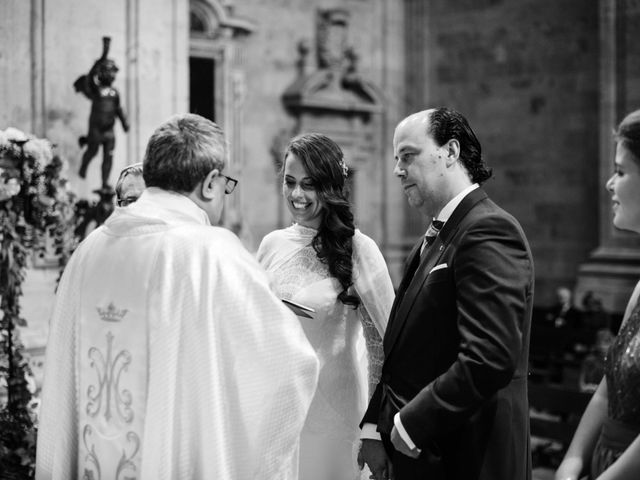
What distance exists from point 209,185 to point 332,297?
0.91 m

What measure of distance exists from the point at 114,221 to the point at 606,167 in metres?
10.9

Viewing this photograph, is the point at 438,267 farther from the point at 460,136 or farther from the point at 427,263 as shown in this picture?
the point at 460,136

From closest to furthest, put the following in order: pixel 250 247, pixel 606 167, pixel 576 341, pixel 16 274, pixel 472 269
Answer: pixel 472 269 → pixel 16 274 → pixel 576 341 → pixel 250 247 → pixel 606 167

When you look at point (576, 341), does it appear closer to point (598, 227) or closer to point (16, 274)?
point (598, 227)

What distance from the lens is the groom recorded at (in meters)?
2.53

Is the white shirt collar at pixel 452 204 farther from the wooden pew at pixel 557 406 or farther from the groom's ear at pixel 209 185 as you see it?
the wooden pew at pixel 557 406

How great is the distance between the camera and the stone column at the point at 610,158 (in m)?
12.3

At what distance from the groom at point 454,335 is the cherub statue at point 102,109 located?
459 centimetres

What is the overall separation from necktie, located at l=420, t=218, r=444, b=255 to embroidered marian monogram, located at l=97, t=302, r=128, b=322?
2.90ft

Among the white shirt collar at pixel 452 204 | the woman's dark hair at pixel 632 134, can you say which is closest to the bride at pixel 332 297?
the white shirt collar at pixel 452 204

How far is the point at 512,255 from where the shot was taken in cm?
261

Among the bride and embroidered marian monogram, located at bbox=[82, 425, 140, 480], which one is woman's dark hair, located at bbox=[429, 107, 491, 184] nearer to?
the bride

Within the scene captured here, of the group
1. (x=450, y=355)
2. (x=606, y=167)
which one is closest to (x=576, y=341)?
(x=606, y=167)

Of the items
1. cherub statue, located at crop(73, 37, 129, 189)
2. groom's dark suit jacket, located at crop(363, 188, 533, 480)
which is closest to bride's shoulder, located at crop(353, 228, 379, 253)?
groom's dark suit jacket, located at crop(363, 188, 533, 480)
